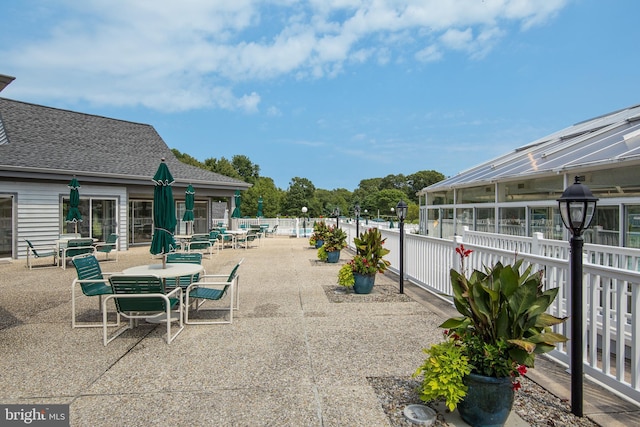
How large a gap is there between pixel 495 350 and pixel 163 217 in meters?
4.74

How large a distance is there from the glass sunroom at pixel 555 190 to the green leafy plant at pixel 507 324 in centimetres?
489

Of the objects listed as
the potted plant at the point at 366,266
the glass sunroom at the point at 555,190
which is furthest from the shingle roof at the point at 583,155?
the potted plant at the point at 366,266

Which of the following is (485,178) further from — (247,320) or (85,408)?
(85,408)

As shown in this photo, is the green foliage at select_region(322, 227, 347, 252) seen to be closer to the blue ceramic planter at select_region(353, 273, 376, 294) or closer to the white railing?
the white railing

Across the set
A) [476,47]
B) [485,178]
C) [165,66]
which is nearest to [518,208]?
[485,178]

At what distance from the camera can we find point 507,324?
7.54 ft

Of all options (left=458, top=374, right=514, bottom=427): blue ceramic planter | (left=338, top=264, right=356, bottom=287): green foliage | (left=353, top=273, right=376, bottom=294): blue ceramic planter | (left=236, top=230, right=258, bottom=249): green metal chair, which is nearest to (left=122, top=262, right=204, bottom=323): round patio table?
(left=338, top=264, right=356, bottom=287): green foliage

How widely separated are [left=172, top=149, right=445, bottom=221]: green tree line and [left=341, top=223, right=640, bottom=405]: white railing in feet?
70.0

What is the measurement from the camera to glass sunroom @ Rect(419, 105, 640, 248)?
6023mm

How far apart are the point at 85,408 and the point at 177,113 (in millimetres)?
28850

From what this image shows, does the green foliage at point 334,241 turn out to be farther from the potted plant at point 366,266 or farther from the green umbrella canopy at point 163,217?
the green umbrella canopy at point 163,217

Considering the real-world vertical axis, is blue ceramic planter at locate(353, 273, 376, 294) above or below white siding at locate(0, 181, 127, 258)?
below

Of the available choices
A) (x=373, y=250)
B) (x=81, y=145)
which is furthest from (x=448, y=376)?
(x=81, y=145)

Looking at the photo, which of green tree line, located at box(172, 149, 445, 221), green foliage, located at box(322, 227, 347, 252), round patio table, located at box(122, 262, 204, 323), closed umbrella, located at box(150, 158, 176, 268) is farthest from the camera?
green tree line, located at box(172, 149, 445, 221)
